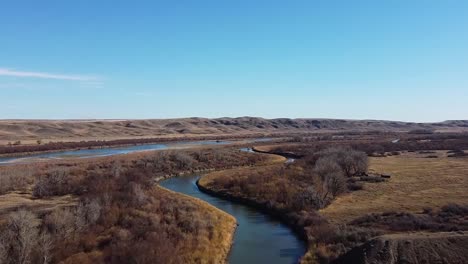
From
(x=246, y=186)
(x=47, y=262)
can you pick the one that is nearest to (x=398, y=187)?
(x=246, y=186)

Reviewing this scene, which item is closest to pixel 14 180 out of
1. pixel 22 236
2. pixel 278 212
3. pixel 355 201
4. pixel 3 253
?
pixel 22 236

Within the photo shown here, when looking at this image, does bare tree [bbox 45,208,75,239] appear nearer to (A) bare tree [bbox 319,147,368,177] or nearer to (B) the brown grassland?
(B) the brown grassland

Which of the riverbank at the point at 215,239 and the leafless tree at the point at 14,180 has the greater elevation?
the leafless tree at the point at 14,180

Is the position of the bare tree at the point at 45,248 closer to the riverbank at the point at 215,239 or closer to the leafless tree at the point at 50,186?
the riverbank at the point at 215,239

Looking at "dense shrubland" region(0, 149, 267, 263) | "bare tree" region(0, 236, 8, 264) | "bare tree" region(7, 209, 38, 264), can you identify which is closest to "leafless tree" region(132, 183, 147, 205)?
"dense shrubland" region(0, 149, 267, 263)

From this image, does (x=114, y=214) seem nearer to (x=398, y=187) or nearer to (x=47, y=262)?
(x=47, y=262)

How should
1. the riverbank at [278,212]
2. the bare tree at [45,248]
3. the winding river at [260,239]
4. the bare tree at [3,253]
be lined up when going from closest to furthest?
the bare tree at [3,253]
the bare tree at [45,248]
the winding river at [260,239]
the riverbank at [278,212]

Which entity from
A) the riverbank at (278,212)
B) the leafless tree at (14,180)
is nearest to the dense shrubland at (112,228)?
the leafless tree at (14,180)
